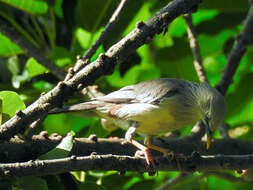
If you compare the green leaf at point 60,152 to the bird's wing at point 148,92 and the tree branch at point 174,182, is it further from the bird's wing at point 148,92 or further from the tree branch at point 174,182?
the tree branch at point 174,182

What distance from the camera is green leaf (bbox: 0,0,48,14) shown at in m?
4.11

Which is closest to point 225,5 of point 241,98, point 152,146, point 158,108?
point 241,98

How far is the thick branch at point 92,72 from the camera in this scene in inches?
86.2

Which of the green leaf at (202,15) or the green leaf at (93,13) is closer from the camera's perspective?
the green leaf at (93,13)

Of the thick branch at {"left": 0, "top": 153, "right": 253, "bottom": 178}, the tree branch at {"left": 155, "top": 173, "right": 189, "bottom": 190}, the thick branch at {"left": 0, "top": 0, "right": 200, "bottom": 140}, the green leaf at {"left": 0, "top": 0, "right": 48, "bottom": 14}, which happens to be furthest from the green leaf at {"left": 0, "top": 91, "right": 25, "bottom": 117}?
the tree branch at {"left": 155, "top": 173, "right": 189, "bottom": 190}

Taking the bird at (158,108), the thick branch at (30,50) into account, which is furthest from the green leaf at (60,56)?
the bird at (158,108)

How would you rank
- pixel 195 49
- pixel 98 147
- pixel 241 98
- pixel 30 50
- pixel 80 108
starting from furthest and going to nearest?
pixel 241 98 → pixel 195 49 → pixel 30 50 → pixel 80 108 → pixel 98 147

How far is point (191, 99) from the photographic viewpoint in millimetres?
3965

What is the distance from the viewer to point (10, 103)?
94.5 inches

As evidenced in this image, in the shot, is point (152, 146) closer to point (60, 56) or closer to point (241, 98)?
point (60, 56)

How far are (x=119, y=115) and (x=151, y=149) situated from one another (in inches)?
17.7

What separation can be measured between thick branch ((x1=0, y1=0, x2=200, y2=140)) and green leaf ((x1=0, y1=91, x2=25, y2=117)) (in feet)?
0.67

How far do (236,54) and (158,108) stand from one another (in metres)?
1.39

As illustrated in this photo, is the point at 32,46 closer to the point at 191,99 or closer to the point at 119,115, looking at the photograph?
the point at 119,115
